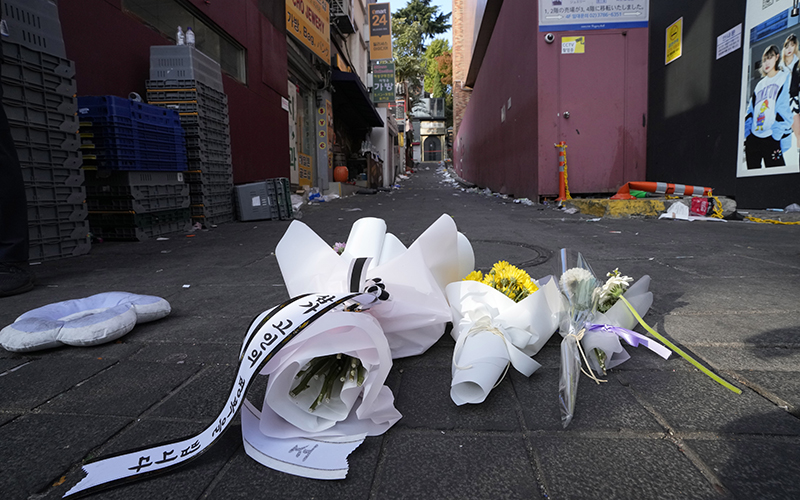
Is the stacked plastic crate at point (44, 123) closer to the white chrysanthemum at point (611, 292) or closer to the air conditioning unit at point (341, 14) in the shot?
the white chrysanthemum at point (611, 292)

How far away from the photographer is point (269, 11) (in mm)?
8398

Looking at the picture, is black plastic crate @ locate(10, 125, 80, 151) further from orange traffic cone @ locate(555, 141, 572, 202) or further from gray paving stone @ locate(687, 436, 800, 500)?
orange traffic cone @ locate(555, 141, 572, 202)

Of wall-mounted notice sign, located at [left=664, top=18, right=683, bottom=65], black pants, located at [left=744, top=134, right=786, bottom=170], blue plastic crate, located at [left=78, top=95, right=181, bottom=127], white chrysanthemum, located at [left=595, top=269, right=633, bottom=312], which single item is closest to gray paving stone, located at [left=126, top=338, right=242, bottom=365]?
white chrysanthemum, located at [left=595, top=269, right=633, bottom=312]

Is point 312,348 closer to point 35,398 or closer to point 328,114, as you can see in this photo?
point 35,398

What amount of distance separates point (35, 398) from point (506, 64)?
11095 mm

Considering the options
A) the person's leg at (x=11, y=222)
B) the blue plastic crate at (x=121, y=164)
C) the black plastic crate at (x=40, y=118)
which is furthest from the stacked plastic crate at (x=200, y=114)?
the person's leg at (x=11, y=222)

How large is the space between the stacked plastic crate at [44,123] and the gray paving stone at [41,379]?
95.5 inches

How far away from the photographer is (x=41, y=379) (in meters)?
1.33

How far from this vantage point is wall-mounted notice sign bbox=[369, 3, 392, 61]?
17266 millimetres

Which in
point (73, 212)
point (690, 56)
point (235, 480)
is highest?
point (690, 56)

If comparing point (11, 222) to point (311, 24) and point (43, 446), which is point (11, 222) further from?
point (311, 24)

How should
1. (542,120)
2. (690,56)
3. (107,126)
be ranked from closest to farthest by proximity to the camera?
(107,126)
(690,56)
(542,120)

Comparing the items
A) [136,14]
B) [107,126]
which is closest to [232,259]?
[107,126]

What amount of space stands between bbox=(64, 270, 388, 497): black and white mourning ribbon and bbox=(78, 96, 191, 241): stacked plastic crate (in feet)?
13.2
